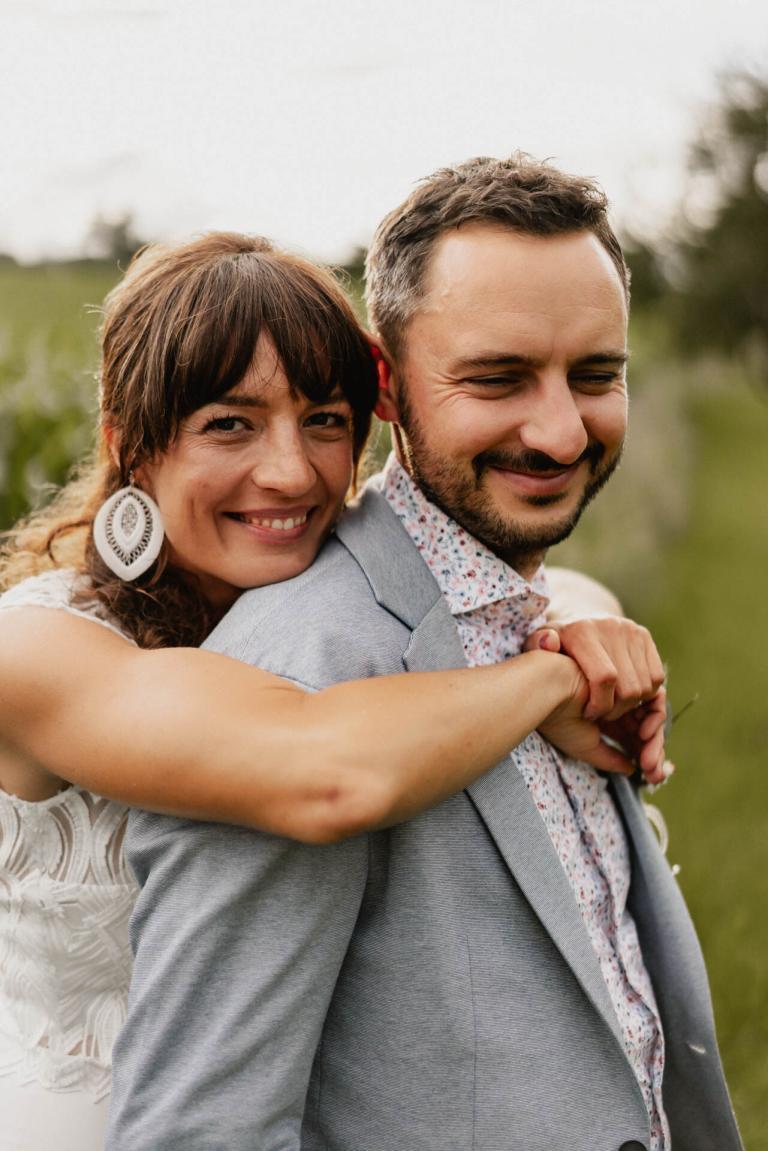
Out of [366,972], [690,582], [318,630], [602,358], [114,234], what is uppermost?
[602,358]

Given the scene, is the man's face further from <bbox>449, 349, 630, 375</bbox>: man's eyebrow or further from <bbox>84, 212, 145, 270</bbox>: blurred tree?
<bbox>84, 212, 145, 270</bbox>: blurred tree

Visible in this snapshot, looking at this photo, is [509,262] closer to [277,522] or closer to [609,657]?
[277,522]

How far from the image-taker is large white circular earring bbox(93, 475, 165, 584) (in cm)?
273

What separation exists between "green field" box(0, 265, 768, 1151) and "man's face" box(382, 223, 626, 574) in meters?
1.63

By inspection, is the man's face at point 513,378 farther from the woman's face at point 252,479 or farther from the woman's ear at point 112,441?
the woman's ear at point 112,441

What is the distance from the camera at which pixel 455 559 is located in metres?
2.58

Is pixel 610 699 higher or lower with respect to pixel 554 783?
higher

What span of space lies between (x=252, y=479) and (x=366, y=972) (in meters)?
0.99

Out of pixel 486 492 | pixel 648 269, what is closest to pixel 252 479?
pixel 486 492

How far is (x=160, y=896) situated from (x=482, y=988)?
563mm

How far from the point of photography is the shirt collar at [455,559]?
2.56 m

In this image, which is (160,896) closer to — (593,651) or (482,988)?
Answer: (482,988)

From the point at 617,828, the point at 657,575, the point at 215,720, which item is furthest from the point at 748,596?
the point at 215,720

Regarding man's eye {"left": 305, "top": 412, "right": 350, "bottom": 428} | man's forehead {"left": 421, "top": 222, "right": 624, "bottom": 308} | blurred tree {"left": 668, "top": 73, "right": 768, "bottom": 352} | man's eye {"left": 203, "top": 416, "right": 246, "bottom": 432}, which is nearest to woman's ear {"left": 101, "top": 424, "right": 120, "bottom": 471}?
man's eye {"left": 203, "top": 416, "right": 246, "bottom": 432}
